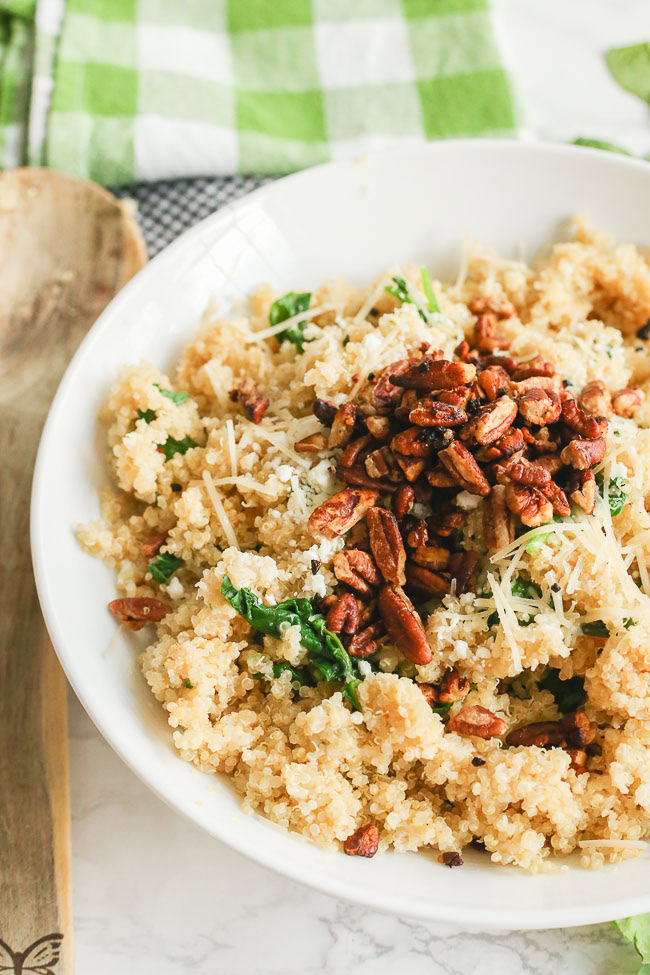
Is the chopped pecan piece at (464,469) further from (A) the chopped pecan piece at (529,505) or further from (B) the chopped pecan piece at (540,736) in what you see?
(B) the chopped pecan piece at (540,736)

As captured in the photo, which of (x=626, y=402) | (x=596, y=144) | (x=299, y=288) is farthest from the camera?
(x=596, y=144)

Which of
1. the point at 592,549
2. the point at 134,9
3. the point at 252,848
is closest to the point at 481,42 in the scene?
the point at 134,9

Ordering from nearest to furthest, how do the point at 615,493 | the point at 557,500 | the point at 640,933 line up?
the point at 557,500
the point at 615,493
the point at 640,933

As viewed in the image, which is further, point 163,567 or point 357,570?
point 163,567

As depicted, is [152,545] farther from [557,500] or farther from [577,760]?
[577,760]

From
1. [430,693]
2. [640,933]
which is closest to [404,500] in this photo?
[430,693]

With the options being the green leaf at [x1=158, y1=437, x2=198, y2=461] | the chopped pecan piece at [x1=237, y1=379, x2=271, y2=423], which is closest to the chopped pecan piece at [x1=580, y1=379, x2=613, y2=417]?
the chopped pecan piece at [x1=237, y1=379, x2=271, y2=423]

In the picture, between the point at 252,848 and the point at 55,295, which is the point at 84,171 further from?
the point at 252,848

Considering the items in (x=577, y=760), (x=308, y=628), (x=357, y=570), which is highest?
(x=357, y=570)
